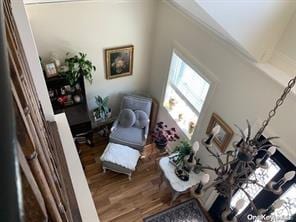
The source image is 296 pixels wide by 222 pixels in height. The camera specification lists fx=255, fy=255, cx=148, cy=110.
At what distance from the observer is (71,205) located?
6.41ft

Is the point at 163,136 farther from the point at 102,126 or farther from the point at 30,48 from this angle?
the point at 30,48

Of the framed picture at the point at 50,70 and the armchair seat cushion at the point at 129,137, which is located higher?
the framed picture at the point at 50,70

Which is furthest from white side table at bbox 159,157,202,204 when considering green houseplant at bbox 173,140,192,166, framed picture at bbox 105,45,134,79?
framed picture at bbox 105,45,134,79

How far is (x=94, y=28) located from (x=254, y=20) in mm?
2510

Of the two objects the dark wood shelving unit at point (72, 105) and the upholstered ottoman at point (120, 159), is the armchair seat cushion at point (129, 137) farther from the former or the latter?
the dark wood shelving unit at point (72, 105)

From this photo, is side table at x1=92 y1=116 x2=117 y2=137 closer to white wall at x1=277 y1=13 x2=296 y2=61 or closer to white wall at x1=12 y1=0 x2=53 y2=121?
white wall at x1=12 y1=0 x2=53 y2=121

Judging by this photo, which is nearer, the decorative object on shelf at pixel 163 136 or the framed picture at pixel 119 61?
the framed picture at pixel 119 61

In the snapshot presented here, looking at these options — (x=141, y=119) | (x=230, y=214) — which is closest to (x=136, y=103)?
(x=141, y=119)

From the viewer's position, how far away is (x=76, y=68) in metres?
4.24

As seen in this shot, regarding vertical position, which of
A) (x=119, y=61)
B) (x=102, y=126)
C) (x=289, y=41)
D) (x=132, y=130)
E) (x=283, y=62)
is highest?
(x=289, y=41)

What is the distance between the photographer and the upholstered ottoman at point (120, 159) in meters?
4.58

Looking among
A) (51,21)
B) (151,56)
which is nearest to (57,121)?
(51,21)

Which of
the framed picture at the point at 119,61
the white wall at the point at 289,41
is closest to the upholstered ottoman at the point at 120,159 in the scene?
the framed picture at the point at 119,61

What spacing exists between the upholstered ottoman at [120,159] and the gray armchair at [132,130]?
0.14 m
